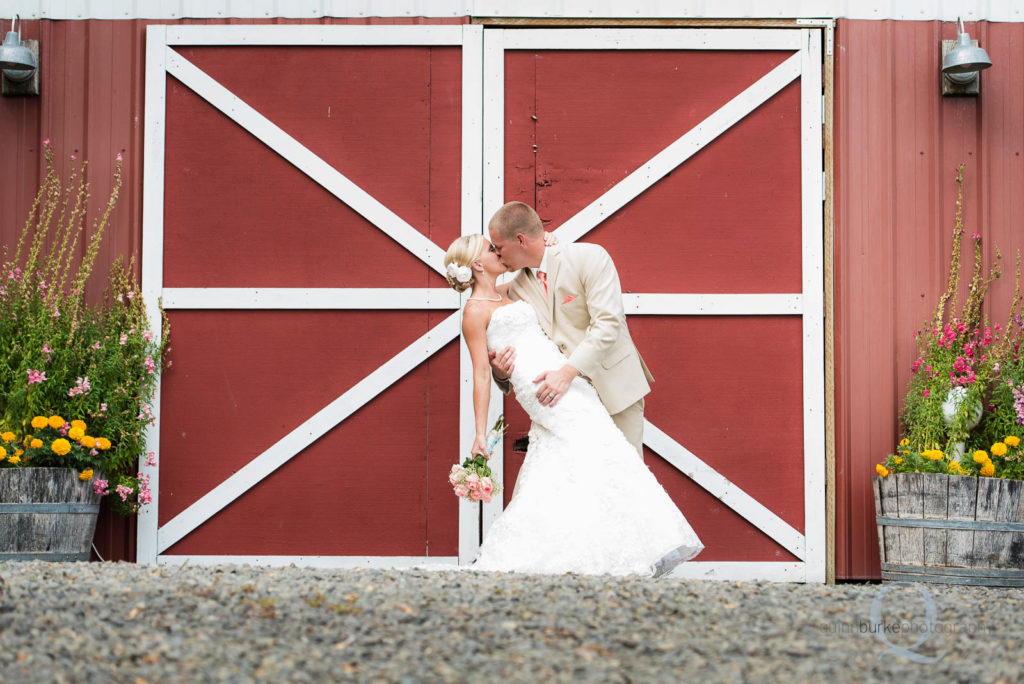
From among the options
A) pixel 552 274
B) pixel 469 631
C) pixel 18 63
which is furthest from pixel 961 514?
pixel 18 63

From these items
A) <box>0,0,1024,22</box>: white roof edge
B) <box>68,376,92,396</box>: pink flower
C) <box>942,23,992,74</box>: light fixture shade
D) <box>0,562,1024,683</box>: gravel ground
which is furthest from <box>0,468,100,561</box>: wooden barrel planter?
<box>942,23,992,74</box>: light fixture shade

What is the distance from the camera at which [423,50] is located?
19.1 feet

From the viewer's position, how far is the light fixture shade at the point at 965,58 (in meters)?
5.54

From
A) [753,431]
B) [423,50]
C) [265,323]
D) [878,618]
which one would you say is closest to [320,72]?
[423,50]

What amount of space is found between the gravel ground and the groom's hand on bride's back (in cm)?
125

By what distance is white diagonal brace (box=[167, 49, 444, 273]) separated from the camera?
227 inches

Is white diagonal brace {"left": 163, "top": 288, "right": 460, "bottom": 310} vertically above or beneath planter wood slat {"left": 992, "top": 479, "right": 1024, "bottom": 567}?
above

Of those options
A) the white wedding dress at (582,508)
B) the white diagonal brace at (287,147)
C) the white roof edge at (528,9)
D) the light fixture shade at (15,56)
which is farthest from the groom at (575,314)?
the light fixture shade at (15,56)

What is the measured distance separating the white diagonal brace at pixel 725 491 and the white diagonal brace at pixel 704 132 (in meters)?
1.38

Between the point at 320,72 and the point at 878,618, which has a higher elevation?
the point at 320,72

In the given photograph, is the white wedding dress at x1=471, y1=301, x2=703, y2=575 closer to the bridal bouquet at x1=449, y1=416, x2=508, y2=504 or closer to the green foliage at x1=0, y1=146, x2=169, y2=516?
the bridal bouquet at x1=449, y1=416, x2=508, y2=504

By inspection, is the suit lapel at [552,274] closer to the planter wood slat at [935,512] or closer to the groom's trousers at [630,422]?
the groom's trousers at [630,422]

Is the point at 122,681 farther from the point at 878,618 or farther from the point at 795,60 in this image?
the point at 795,60

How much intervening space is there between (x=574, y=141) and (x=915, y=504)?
8.94 ft
